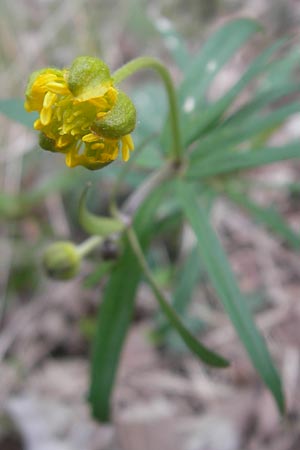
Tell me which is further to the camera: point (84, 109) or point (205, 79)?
point (205, 79)

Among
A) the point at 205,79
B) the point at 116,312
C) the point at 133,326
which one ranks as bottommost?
the point at 133,326

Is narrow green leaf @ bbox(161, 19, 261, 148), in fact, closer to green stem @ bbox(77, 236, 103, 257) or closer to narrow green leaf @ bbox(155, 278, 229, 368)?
green stem @ bbox(77, 236, 103, 257)

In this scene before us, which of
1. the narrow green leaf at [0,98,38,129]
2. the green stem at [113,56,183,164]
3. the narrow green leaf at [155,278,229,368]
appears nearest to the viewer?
the green stem at [113,56,183,164]

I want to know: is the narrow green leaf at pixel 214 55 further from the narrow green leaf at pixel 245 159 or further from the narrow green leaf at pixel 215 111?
the narrow green leaf at pixel 245 159

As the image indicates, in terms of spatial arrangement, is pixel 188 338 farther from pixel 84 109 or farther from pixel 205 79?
pixel 205 79

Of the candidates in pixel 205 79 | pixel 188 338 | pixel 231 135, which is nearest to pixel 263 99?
pixel 231 135

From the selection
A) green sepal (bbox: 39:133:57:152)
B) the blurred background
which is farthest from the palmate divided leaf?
the blurred background
